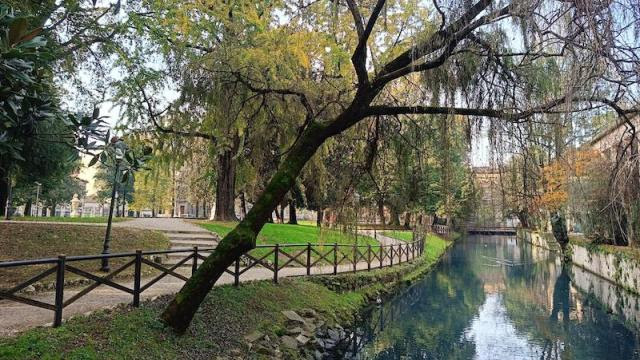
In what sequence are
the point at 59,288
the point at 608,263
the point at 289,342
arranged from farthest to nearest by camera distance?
the point at 608,263
the point at 289,342
the point at 59,288

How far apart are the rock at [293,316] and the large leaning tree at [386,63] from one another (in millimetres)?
3131

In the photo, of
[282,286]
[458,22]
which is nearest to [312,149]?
[458,22]

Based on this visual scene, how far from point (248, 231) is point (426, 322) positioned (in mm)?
8972

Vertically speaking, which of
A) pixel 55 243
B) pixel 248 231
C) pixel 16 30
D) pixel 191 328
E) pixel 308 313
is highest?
pixel 16 30

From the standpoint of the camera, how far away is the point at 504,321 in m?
14.0

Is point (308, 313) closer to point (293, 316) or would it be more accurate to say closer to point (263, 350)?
point (293, 316)

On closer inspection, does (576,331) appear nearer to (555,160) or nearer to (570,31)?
(555,160)

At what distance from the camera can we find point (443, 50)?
5699mm

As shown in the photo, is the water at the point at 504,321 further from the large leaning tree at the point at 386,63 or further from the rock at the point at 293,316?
the large leaning tree at the point at 386,63

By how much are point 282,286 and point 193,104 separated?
5.17m

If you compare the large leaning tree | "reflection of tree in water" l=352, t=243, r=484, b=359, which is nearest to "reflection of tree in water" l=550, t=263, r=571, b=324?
"reflection of tree in water" l=352, t=243, r=484, b=359

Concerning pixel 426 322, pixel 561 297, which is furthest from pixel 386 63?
pixel 561 297

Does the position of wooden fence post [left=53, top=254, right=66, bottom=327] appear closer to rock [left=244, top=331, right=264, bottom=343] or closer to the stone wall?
rock [left=244, top=331, right=264, bottom=343]

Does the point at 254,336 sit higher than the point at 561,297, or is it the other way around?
the point at 254,336
